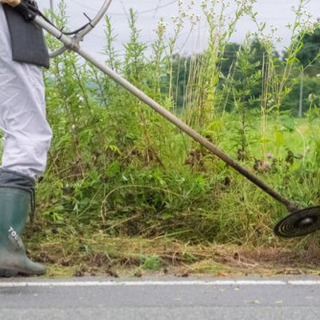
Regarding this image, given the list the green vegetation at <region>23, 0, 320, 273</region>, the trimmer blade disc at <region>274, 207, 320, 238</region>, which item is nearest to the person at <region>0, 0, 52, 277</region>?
the green vegetation at <region>23, 0, 320, 273</region>

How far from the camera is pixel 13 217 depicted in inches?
175

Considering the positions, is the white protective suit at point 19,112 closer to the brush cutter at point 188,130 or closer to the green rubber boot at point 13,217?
the green rubber boot at point 13,217

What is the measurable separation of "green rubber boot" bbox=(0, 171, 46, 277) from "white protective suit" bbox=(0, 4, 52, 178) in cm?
6

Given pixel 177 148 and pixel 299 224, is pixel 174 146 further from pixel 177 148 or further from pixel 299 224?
pixel 299 224

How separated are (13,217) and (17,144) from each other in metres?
0.36

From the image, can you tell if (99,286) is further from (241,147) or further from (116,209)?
(241,147)

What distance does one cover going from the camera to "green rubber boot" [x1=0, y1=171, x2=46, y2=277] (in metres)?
4.40

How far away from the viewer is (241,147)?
20.3ft

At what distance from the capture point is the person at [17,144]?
4414mm

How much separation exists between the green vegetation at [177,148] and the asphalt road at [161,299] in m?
0.74

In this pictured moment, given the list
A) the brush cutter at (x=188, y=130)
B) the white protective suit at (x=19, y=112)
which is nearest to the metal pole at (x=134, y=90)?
the brush cutter at (x=188, y=130)

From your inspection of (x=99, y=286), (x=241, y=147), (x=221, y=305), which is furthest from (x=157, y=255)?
(x=241, y=147)

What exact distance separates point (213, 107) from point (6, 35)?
85.8 inches

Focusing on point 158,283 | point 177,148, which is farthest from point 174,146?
point 158,283
